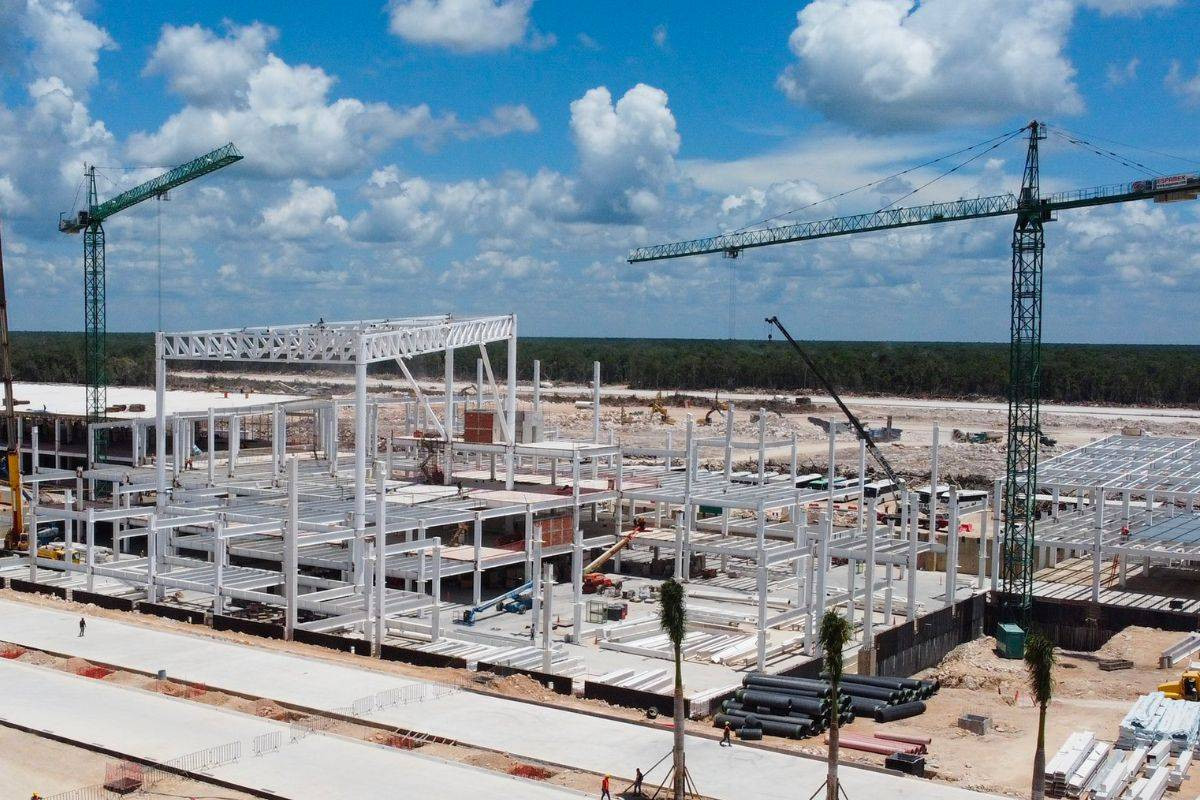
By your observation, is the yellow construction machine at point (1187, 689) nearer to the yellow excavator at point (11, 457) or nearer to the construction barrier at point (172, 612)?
the construction barrier at point (172, 612)

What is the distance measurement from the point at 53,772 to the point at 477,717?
8570mm

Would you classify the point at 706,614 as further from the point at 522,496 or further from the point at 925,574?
the point at 925,574

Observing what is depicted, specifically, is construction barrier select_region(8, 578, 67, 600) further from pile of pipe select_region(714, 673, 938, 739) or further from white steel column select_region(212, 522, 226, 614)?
pile of pipe select_region(714, 673, 938, 739)

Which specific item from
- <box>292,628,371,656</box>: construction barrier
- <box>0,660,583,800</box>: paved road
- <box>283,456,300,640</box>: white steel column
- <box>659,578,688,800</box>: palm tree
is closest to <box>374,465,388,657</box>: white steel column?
<box>292,628,371,656</box>: construction barrier

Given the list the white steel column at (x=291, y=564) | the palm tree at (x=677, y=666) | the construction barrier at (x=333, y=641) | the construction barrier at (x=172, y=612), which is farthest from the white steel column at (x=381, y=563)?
the palm tree at (x=677, y=666)

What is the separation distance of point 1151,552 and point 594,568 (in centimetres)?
2020

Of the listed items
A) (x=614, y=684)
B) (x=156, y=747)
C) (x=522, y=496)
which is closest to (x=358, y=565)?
(x=522, y=496)

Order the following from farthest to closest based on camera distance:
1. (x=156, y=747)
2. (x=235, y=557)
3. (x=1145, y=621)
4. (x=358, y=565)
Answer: (x=235, y=557), (x=1145, y=621), (x=358, y=565), (x=156, y=747)

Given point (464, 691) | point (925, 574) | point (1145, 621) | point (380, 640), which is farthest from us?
point (925, 574)

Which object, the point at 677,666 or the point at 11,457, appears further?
the point at 11,457

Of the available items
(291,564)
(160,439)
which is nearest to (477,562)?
(291,564)

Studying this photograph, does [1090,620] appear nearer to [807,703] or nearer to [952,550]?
[952,550]

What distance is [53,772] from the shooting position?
23.1 metres

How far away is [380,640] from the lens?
33.7 m
